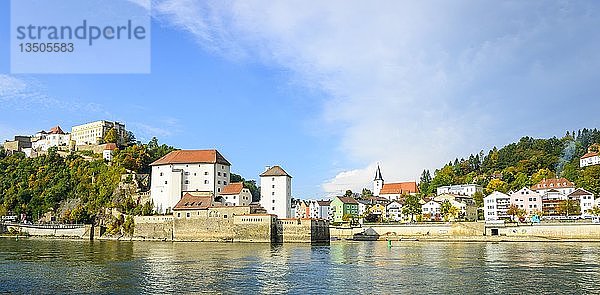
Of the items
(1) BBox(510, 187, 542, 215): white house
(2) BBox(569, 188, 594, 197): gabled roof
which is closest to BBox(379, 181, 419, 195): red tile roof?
(1) BBox(510, 187, 542, 215): white house

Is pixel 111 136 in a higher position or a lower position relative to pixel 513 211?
higher

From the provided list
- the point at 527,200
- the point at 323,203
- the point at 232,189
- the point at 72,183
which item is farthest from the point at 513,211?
the point at 72,183

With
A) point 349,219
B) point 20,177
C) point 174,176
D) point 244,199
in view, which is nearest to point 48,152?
point 20,177

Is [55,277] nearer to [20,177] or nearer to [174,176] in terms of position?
[174,176]

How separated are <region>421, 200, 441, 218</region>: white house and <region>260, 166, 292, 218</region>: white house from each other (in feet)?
90.0

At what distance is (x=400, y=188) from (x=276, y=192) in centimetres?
5319

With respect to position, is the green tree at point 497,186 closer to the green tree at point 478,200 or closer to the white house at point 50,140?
the green tree at point 478,200

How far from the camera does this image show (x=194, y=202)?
67062mm

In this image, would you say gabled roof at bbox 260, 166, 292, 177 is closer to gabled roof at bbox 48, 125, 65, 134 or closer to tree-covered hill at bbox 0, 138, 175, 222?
tree-covered hill at bbox 0, 138, 175, 222

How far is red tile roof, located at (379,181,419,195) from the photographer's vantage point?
11575 centimetres

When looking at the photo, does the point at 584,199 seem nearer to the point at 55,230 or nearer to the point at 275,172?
the point at 275,172

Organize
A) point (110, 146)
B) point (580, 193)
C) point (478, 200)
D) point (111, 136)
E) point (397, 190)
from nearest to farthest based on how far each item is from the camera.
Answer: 1. point (580, 193)
2. point (478, 200)
3. point (110, 146)
4. point (111, 136)
5. point (397, 190)

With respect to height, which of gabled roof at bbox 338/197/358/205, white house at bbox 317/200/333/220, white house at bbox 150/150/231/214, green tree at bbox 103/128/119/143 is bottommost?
white house at bbox 317/200/333/220

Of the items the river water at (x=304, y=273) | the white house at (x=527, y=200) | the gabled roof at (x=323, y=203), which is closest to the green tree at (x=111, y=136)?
the gabled roof at (x=323, y=203)
